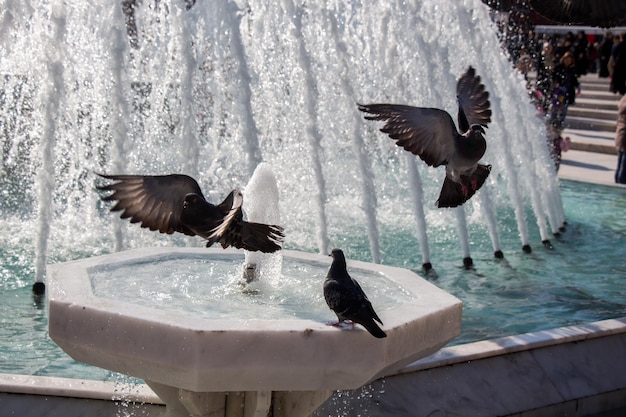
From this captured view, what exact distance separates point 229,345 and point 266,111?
8.09 metres

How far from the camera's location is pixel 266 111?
36.8 ft

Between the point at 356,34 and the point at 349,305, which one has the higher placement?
the point at 356,34

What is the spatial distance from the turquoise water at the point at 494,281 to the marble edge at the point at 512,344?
2.20 feet

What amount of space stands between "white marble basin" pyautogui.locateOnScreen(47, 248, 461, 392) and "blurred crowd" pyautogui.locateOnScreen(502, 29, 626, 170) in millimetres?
9256

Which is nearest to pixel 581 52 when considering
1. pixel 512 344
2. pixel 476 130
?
pixel 512 344

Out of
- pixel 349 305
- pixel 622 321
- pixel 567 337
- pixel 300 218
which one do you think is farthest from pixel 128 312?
pixel 300 218

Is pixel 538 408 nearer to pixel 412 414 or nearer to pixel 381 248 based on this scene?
pixel 412 414

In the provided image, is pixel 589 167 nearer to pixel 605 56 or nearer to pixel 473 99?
pixel 605 56

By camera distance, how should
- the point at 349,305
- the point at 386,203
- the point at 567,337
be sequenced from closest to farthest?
the point at 349,305 < the point at 567,337 < the point at 386,203

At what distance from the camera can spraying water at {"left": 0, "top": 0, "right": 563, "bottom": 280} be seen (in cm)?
744

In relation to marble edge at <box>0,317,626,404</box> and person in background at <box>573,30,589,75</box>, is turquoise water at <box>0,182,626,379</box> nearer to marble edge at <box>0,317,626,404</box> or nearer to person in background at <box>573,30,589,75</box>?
marble edge at <box>0,317,626,404</box>

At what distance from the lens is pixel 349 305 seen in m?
3.36

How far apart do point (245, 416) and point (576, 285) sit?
4.24 meters

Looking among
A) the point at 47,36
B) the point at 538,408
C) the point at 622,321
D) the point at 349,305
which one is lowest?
the point at 538,408
